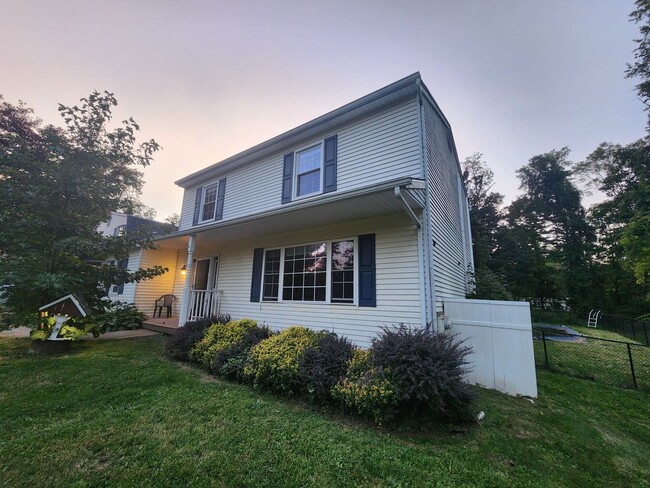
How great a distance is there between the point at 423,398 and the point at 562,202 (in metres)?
30.2

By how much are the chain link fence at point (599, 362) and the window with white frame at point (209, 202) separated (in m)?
10.5

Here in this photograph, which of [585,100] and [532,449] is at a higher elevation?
[585,100]

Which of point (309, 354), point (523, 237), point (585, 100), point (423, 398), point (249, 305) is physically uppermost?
point (585, 100)

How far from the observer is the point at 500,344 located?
4980mm

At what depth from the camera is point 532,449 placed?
3.02m

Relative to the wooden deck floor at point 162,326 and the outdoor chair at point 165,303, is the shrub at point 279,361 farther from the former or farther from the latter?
the outdoor chair at point 165,303

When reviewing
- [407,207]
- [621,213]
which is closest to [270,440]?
[407,207]

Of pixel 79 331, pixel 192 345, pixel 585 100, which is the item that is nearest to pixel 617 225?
pixel 585 100

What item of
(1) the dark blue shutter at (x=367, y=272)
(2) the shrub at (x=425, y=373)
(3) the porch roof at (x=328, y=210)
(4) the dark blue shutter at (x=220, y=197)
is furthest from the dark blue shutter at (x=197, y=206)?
(2) the shrub at (x=425, y=373)

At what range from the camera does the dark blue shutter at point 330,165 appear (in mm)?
6945

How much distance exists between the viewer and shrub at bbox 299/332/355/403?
3949 millimetres

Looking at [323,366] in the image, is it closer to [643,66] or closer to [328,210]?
[328,210]

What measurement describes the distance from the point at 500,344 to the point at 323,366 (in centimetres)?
338

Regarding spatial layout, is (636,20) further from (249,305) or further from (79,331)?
(79,331)
